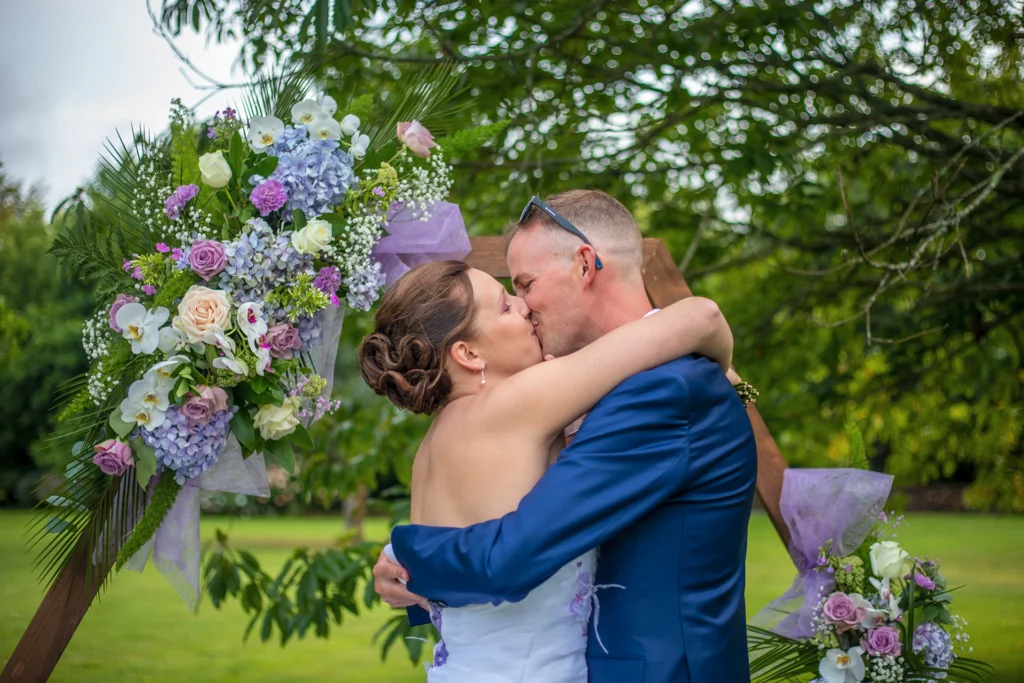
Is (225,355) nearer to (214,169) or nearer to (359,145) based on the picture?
(214,169)

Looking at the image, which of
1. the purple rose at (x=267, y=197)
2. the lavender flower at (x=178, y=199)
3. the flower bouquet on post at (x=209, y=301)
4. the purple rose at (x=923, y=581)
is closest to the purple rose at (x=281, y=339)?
the flower bouquet on post at (x=209, y=301)

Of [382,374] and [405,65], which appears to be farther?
[405,65]

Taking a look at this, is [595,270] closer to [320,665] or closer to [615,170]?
[615,170]

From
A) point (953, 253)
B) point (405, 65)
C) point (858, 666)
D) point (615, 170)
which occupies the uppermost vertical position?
point (405, 65)

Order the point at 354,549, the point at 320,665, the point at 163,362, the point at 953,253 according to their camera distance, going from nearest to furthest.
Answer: the point at 163,362 < the point at 354,549 < the point at 953,253 < the point at 320,665

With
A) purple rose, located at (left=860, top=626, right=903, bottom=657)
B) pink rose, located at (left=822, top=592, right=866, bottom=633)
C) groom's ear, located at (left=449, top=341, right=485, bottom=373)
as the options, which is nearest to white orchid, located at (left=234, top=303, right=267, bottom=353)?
groom's ear, located at (left=449, top=341, right=485, bottom=373)

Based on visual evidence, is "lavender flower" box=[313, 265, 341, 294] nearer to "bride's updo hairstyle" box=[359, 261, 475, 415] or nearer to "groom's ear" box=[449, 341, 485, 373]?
"bride's updo hairstyle" box=[359, 261, 475, 415]

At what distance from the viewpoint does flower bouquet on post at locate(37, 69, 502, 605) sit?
2537 mm

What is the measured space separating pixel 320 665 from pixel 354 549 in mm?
5068

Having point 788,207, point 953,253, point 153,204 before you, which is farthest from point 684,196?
point 153,204

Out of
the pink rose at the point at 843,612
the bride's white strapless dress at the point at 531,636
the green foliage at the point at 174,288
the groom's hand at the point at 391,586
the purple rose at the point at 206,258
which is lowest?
the pink rose at the point at 843,612

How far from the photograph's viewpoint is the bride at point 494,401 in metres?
2.10

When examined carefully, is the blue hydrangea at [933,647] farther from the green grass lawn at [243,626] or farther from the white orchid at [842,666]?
the green grass lawn at [243,626]

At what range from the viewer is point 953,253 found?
560 centimetres
